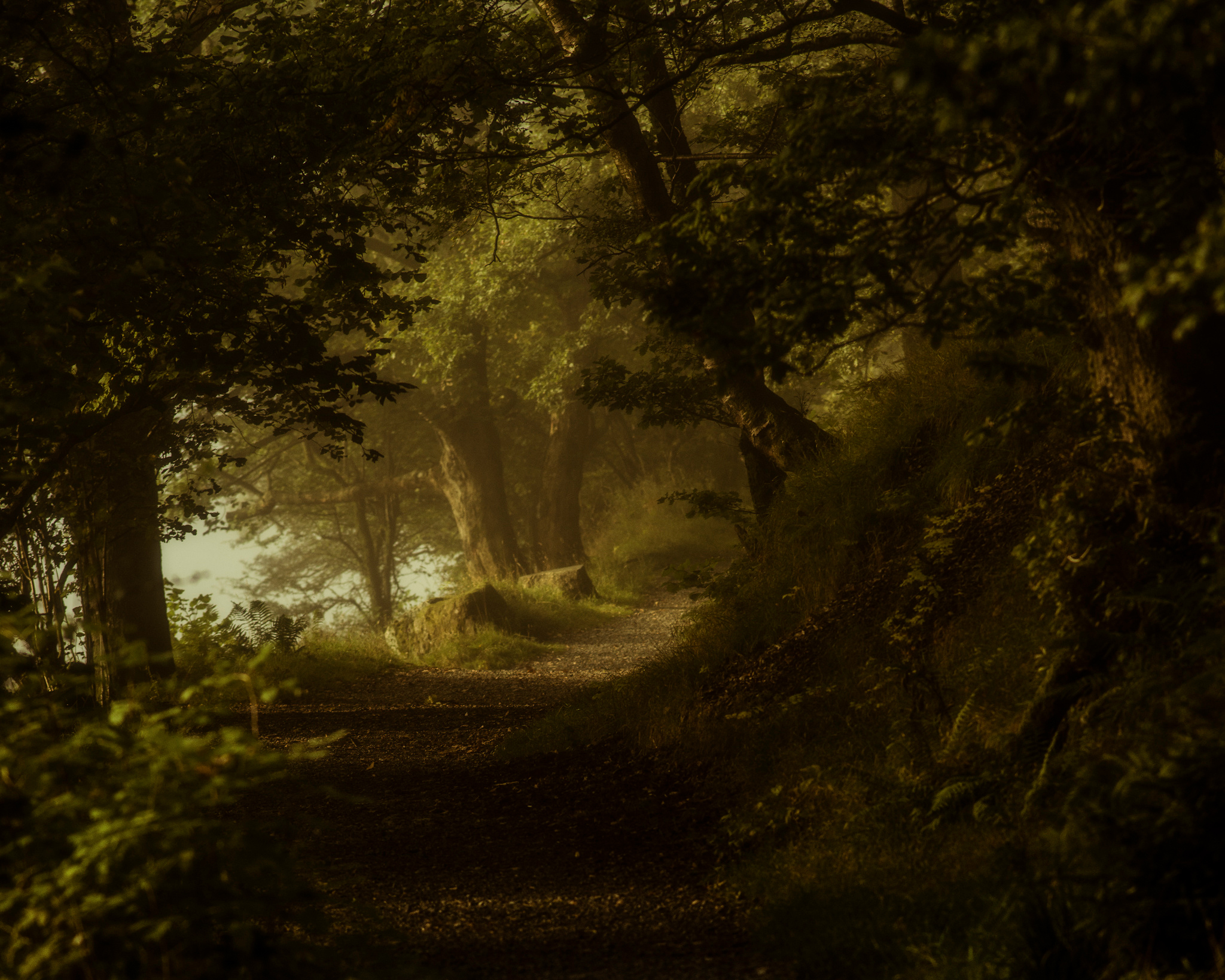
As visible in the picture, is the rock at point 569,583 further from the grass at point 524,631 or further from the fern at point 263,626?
the fern at point 263,626

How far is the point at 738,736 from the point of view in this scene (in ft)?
24.7

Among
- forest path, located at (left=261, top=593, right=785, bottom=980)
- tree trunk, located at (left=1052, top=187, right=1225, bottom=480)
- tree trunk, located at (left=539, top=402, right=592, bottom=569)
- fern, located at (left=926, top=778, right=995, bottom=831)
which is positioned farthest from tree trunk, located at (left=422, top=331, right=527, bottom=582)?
tree trunk, located at (left=1052, top=187, right=1225, bottom=480)

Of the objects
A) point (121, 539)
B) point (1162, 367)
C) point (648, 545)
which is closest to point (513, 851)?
point (1162, 367)

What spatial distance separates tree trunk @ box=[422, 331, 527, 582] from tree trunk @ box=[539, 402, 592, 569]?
0.94 metres

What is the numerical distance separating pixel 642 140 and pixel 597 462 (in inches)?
902

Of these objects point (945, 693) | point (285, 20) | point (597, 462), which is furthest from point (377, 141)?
point (597, 462)

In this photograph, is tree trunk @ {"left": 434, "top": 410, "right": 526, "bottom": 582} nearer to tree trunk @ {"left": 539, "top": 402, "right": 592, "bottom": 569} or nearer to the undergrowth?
tree trunk @ {"left": 539, "top": 402, "right": 592, "bottom": 569}

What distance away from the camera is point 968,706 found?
567 centimetres

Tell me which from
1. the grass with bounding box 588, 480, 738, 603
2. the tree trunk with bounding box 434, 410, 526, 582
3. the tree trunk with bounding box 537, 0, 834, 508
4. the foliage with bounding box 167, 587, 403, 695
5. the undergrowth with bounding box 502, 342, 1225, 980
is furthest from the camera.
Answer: the tree trunk with bounding box 434, 410, 526, 582

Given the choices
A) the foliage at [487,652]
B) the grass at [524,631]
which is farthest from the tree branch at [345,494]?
the foliage at [487,652]

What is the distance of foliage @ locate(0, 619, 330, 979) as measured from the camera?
9.29ft

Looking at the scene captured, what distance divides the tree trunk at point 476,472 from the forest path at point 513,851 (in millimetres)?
14411

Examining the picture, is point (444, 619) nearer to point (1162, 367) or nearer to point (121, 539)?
point (121, 539)

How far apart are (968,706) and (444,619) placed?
12.8m
